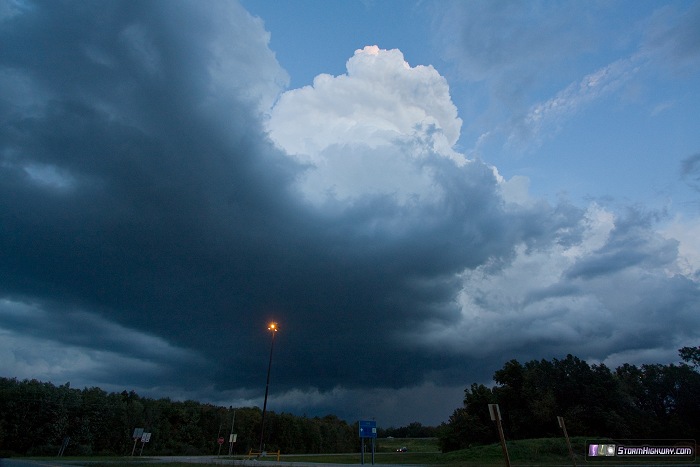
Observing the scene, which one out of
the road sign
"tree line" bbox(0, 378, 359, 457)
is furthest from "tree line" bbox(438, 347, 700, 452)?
"tree line" bbox(0, 378, 359, 457)

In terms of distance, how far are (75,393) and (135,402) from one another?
38.7 feet

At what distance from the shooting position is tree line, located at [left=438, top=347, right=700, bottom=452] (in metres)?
64.8

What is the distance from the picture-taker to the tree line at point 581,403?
2552 inches

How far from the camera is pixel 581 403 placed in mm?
68625

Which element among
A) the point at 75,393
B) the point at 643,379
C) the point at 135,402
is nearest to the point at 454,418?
the point at 643,379

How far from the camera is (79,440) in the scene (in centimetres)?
7012

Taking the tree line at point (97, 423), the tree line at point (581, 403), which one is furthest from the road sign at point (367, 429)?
the tree line at point (97, 423)

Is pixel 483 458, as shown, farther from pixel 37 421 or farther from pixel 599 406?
pixel 37 421

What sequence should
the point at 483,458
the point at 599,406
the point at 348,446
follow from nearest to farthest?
the point at 483,458 < the point at 599,406 < the point at 348,446

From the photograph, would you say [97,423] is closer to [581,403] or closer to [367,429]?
[367,429]

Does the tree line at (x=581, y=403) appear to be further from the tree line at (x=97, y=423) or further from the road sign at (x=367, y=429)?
the tree line at (x=97, y=423)

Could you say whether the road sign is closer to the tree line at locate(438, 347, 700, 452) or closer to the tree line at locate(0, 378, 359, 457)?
the tree line at locate(438, 347, 700, 452)

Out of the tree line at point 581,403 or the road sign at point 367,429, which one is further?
the tree line at point 581,403

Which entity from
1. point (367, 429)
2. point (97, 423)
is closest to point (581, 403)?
point (367, 429)
